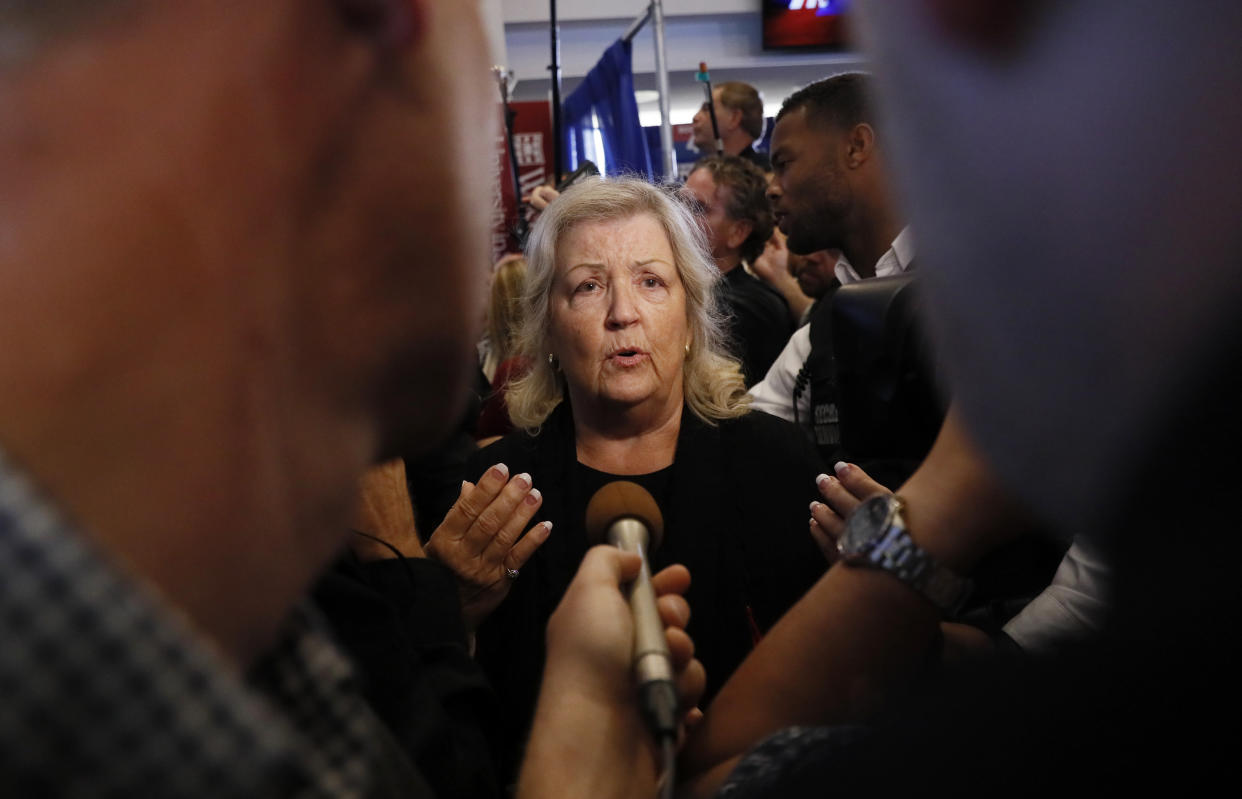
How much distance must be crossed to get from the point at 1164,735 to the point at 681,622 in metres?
0.53

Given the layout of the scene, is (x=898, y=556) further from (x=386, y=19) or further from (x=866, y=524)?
(x=386, y=19)

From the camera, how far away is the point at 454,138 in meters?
0.52

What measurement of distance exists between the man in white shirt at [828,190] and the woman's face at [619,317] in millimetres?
636

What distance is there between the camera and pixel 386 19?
1.60 feet

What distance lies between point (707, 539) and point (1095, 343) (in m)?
→ 1.60

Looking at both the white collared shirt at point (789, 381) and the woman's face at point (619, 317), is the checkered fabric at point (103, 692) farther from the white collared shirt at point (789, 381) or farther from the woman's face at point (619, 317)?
the white collared shirt at point (789, 381)

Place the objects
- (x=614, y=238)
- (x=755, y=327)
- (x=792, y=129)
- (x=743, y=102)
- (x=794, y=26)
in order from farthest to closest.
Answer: (x=794, y=26)
(x=743, y=102)
(x=755, y=327)
(x=792, y=129)
(x=614, y=238)

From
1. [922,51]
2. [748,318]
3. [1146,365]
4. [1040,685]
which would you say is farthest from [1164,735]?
[748,318]

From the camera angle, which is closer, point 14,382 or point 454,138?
point 14,382

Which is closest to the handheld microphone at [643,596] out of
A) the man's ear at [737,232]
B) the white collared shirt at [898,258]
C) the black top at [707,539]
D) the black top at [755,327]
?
the black top at [707,539]

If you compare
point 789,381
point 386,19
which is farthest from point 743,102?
point 386,19

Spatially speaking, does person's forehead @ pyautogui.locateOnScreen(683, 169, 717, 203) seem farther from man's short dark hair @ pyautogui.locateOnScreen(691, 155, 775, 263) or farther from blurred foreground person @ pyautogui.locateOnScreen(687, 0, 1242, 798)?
blurred foreground person @ pyautogui.locateOnScreen(687, 0, 1242, 798)

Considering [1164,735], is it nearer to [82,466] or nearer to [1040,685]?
[1040,685]

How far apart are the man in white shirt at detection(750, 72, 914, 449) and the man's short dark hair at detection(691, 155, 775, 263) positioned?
585 millimetres
